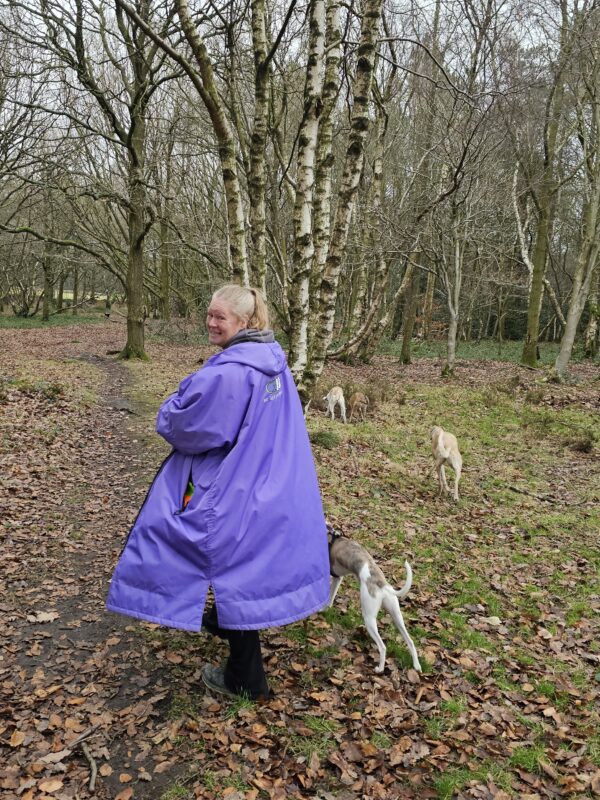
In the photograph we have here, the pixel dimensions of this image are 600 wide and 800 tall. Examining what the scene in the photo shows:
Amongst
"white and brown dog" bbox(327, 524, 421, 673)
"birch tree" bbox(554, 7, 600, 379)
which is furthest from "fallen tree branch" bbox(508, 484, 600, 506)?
"birch tree" bbox(554, 7, 600, 379)

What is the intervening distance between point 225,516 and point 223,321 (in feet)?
3.90

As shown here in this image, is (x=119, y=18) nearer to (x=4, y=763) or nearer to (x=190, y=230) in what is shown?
(x=190, y=230)

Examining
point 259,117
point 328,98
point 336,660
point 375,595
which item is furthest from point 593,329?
point 336,660

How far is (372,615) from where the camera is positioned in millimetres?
4168

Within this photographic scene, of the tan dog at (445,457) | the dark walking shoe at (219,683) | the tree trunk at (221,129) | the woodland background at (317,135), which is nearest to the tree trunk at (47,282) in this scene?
the woodland background at (317,135)

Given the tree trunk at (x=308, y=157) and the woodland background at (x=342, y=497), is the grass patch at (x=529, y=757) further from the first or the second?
the tree trunk at (x=308, y=157)

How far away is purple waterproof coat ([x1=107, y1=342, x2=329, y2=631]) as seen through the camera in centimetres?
311

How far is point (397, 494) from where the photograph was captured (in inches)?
330

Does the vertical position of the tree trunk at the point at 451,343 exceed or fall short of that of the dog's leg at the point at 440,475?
it exceeds it

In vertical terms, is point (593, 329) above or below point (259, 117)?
below

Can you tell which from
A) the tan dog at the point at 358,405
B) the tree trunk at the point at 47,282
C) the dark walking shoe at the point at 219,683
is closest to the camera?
the dark walking shoe at the point at 219,683

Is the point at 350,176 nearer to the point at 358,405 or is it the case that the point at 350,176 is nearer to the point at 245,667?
the point at 358,405

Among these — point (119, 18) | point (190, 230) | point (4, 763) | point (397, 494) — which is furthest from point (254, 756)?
point (190, 230)

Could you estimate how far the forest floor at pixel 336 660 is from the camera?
10.8 ft
